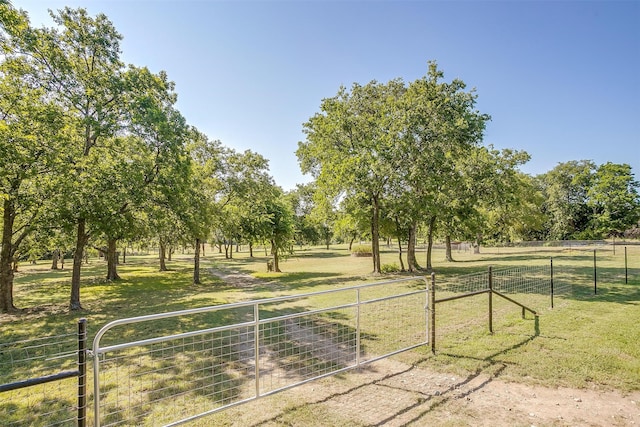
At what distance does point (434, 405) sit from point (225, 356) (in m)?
3.99

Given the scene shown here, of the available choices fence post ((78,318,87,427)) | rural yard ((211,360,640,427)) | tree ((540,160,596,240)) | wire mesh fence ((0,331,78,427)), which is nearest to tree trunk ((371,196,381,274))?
rural yard ((211,360,640,427))

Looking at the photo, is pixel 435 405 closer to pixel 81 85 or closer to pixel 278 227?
pixel 81 85

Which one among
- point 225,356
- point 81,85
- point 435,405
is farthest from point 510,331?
point 81,85

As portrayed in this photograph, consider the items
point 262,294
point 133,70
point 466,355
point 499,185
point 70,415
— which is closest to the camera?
point 70,415

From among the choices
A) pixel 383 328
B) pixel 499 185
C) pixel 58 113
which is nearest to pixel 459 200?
pixel 499 185

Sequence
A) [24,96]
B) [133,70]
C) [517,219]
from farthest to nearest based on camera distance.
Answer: [517,219] < [133,70] < [24,96]

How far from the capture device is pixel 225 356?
260 inches

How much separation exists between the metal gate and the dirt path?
0.74ft

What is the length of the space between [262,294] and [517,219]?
40012 mm

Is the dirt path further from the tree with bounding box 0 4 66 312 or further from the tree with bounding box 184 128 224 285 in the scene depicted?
the tree with bounding box 184 128 224 285

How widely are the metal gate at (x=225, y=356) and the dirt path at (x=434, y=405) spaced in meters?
0.22

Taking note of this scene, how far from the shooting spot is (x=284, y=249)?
78.3 ft

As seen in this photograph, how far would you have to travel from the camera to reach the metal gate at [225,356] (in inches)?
164

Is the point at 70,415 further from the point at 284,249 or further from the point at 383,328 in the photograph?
the point at 284,249
